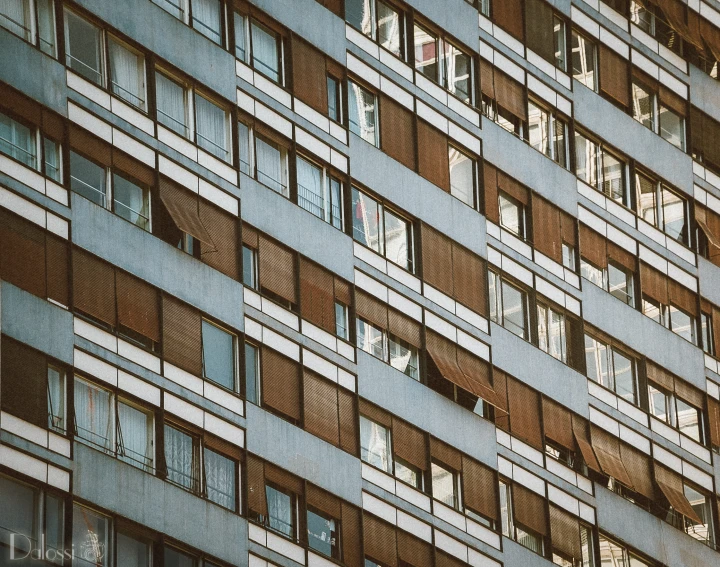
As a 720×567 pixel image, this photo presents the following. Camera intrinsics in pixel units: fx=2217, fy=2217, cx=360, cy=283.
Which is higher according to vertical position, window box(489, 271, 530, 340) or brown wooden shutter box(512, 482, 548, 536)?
window box(489, 271, 530, 340)

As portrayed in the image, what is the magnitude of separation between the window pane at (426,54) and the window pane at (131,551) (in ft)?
56.7

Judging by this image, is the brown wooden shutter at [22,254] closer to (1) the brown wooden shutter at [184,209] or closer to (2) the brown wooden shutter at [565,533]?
(1) the brown wooden shutter at [184,209]

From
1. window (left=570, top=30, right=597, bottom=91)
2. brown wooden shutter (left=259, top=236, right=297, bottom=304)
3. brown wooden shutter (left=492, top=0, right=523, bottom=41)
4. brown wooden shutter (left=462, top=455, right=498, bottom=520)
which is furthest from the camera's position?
window (left=570, top=30, right=597, bottom=91)

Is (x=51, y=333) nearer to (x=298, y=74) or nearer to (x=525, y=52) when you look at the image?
(x=298, y=74)

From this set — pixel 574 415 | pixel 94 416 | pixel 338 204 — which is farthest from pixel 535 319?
pixel 94 416

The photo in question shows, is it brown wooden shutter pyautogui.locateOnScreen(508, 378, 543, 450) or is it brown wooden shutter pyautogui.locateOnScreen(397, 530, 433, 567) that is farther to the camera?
brown wooden shutter pyautogui.locateOnScreen(508, 378, 543, 450)

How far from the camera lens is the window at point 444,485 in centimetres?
5378

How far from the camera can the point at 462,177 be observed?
2275 inches

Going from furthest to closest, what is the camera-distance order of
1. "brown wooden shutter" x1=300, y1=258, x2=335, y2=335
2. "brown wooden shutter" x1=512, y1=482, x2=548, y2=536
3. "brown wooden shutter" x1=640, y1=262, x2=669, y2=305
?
1. "brown wooden shutter" x1=640, y1=262, x2=669, y2=305
2. "brown wooden shutter" x1=512, y1=482, x2=548, y2=536
3. "brown wooden shutter" x1=300, y1=258, x2=335, y2=335

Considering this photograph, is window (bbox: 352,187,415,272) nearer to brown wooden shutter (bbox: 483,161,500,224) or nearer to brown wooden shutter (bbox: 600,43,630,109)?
brown wooden shutter (bbox: 483,161,500,224)

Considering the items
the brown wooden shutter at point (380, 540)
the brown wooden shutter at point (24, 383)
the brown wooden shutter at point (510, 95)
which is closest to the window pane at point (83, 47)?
the brown wooden shutter at point (24, 383)

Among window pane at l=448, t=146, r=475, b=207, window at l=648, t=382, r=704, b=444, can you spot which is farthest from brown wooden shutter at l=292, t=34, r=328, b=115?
window at l=648, t=382, r=704, b=444

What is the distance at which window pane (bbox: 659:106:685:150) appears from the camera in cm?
6556

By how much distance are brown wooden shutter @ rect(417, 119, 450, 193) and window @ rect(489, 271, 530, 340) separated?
289 centimetres
